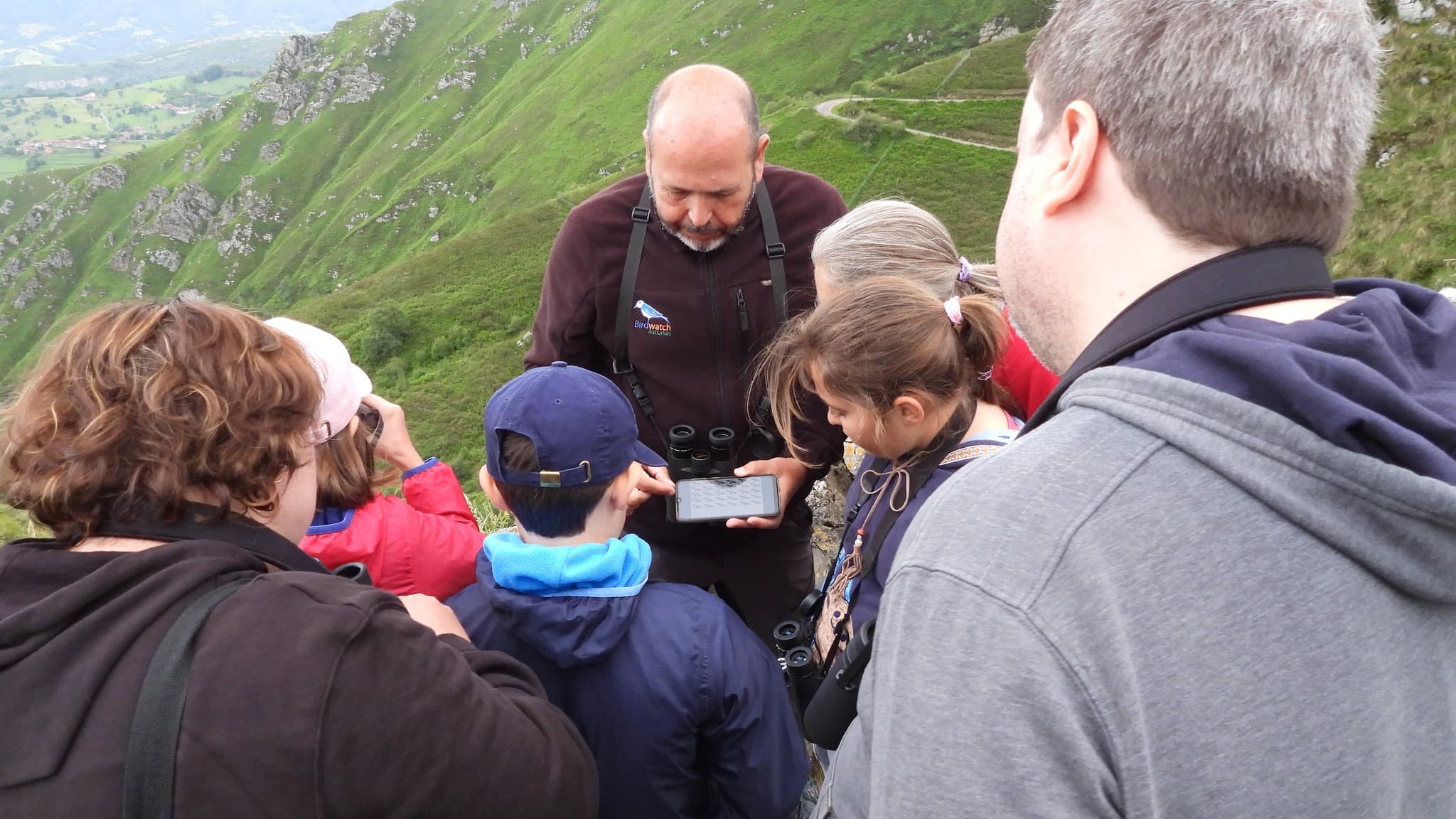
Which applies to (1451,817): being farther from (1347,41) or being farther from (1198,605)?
(1347,41)

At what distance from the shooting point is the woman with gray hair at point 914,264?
3348 millimetres

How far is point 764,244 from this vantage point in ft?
13.4

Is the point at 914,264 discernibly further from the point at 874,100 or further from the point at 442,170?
the point at 442,170

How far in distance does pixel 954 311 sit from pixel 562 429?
1427 millimetres

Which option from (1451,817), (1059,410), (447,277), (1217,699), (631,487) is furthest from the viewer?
(447,277)

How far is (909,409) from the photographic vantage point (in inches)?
107

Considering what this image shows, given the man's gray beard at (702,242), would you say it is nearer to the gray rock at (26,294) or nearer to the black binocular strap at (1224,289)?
the black binocular strap at (1224,289)

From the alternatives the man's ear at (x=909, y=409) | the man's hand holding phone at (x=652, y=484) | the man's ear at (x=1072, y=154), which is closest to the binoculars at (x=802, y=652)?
the man's hand holding phone at (x=652, y=484)

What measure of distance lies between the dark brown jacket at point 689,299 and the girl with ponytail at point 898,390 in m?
1.16

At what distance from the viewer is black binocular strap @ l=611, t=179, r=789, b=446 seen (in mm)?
4012

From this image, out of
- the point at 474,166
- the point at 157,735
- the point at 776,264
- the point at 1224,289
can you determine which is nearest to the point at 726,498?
the point at 776,264

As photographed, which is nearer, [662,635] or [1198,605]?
[1198,605]

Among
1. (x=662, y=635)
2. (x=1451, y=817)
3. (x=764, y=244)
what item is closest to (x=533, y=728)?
(x=662, y=635)

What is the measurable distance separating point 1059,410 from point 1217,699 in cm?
46
